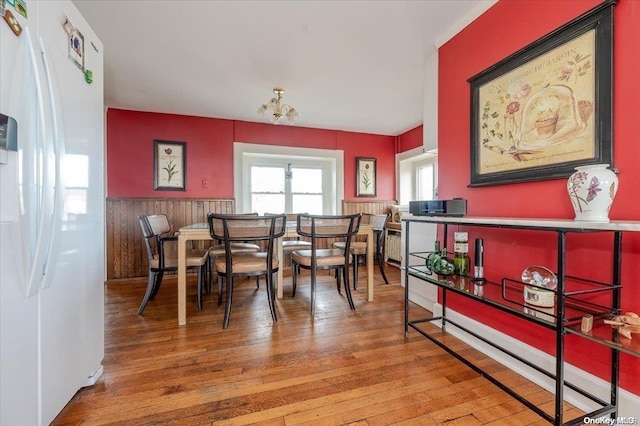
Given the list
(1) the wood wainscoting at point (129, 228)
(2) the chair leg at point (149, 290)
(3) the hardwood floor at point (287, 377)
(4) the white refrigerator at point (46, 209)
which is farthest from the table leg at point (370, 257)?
(1) the wood wainscoting at point (129, 228)

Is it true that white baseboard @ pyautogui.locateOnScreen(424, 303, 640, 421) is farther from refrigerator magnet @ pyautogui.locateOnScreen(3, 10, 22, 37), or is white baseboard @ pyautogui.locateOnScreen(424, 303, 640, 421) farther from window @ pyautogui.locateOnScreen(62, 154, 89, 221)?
refrigerator magnet @ pyautogui.locateOnScreen(3, 10, 22, 37)

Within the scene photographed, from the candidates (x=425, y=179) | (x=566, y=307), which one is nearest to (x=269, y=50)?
(x=566, y=307)

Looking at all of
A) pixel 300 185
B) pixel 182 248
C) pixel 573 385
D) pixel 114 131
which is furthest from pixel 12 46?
pixel 300 185

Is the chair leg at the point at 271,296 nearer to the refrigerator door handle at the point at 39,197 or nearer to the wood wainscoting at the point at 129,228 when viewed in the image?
the refrigerator door handle at the point at 39,197

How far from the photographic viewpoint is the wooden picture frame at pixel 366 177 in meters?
4.89

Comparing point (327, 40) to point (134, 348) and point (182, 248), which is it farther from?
point (134, 348)

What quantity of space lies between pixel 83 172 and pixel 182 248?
3.43 ft

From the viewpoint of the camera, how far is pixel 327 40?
227 cm

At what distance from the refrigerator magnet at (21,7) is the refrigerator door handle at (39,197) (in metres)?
0.05

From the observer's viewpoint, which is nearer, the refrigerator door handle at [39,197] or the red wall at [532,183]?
the refrigerator door handle at [39,197]

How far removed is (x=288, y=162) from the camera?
15.3ft

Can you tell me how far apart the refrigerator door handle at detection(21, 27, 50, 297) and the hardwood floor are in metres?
0.72

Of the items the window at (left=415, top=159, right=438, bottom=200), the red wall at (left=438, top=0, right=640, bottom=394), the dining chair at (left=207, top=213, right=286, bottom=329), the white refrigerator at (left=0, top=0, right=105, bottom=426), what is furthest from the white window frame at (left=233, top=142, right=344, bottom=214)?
the white refrigerator at (left=0, top=0, right=105, bottom=426)

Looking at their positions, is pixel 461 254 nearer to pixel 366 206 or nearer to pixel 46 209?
pixel 46 209
